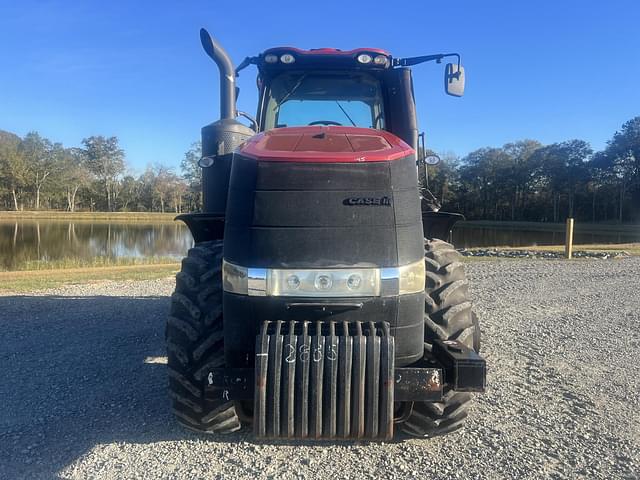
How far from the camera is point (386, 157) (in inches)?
120

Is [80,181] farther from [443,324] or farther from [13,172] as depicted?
[443,324]

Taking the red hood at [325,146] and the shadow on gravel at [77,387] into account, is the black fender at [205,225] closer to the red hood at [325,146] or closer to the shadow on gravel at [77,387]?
the red hood at [325,146]

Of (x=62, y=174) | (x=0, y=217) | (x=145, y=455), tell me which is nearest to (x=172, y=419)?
(x=145, y=455)

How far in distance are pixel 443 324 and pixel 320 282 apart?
103 cm

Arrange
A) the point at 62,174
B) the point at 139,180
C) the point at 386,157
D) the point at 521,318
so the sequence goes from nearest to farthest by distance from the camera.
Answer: the point at 386,157 < the point at 521,318 < the point at 62,174 < the point at 139,180

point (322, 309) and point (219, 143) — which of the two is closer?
point (322, 309)

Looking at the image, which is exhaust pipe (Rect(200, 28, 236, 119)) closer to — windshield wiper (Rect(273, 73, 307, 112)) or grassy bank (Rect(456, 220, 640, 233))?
windshield wiper (Rect(273, 73, 307, 112))

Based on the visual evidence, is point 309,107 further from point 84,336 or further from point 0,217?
point 0,217

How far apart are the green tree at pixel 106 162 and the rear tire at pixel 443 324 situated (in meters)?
73.5

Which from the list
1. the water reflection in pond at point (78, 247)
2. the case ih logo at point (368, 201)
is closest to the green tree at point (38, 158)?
the water reflection in pond at point (78, 247)

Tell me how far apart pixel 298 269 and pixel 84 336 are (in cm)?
469

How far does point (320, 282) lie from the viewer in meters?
2.85

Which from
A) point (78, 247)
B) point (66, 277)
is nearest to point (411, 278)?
point (66, 277)

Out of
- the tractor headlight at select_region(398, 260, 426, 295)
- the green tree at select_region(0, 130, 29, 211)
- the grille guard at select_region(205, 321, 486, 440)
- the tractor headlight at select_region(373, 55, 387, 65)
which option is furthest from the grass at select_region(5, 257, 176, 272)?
the green tree at select_region(0, 130, 29, 211)
